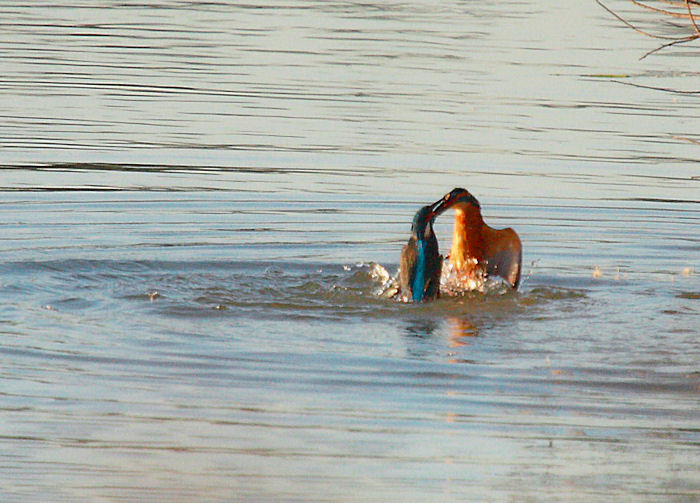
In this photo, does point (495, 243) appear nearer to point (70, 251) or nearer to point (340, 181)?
point (70, 251)

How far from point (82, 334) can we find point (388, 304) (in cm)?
181

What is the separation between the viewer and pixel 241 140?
13.5 m

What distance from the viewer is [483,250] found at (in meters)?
8.44

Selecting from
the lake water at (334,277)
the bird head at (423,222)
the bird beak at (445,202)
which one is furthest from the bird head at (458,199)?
the lake water at (334,277)

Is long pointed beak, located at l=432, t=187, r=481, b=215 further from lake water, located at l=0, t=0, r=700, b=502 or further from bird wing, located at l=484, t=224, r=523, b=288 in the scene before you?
lake water, located at l=0, t=0, r=700, b=502

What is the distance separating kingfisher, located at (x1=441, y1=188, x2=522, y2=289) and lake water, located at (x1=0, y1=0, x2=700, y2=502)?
0.58 feet

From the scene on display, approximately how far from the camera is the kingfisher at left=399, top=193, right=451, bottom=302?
25.0 feet

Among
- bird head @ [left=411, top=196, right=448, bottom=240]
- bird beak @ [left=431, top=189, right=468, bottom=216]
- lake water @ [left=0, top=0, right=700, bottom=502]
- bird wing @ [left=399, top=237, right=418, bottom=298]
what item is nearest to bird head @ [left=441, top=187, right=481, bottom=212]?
bird beak @ [left=431, top=189, right=468, bottom=216]

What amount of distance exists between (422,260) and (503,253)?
0.84 meters

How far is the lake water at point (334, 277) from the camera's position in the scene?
533cm

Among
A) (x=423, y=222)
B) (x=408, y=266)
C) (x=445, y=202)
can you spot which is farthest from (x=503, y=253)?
(x=423, y=222)

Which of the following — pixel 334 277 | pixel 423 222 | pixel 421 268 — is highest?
pixel 423 222

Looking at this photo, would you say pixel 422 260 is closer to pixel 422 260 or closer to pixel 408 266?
pixel 422 260

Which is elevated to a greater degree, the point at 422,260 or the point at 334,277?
the point at 422,260
